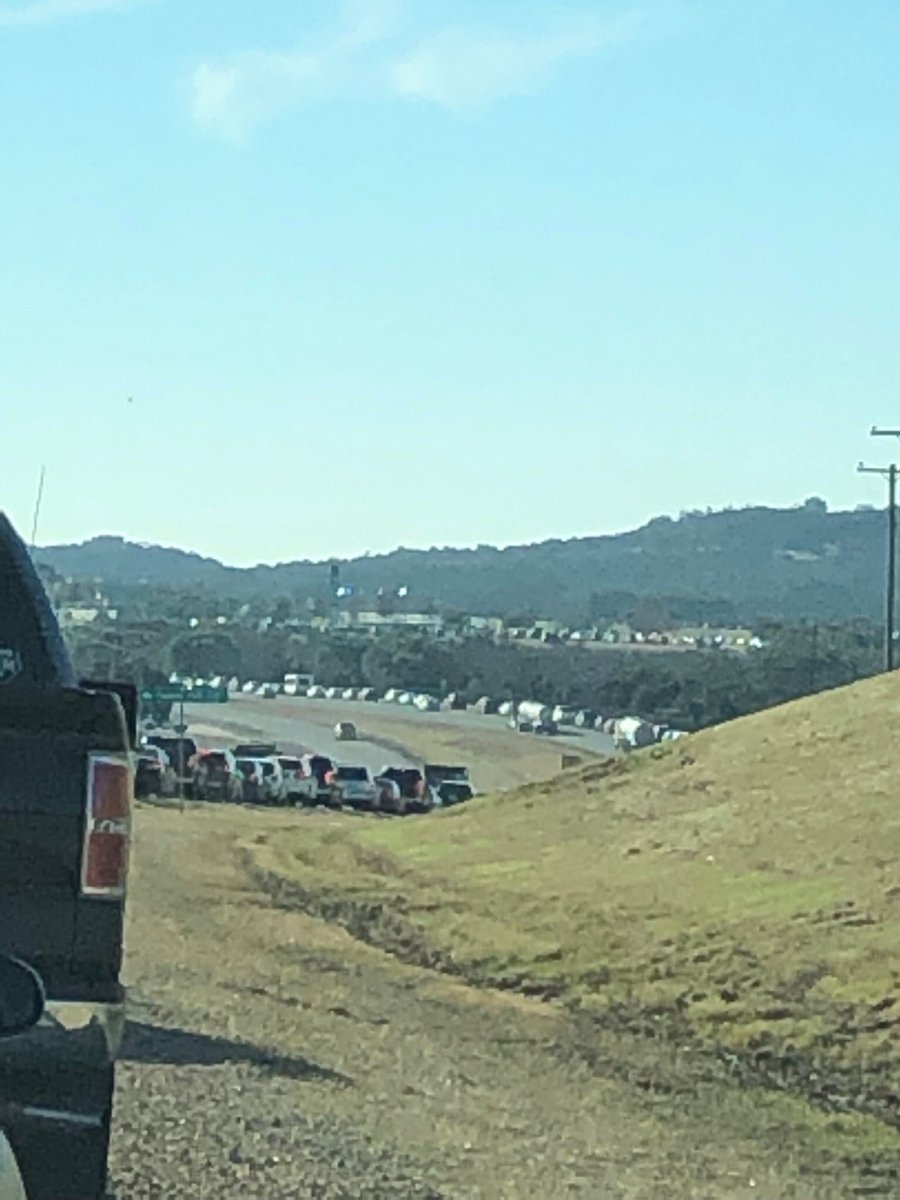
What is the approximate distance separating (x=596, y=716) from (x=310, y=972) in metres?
91.3

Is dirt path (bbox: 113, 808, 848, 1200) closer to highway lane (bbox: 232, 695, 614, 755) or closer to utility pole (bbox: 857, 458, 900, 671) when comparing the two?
utility pole (bbox: 857, 458, 900, 671)

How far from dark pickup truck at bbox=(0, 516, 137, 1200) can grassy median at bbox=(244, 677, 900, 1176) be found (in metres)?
10.8

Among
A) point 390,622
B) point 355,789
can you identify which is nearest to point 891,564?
point 355,789

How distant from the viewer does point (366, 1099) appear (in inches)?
596

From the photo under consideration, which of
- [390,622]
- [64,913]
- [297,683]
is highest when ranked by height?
[390,622]

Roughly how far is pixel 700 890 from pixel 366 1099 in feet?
60.6

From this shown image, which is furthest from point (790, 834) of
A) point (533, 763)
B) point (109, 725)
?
point (533, 763)

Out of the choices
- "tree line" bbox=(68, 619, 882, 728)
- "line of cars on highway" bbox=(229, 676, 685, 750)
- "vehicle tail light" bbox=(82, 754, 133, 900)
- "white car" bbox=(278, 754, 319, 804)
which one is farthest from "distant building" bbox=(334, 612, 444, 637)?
"vehicle tail light" bbox=(82, 754, 133, 900)

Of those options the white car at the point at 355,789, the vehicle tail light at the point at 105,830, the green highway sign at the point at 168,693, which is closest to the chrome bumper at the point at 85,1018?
the vehicle tail light at the point at 105,830

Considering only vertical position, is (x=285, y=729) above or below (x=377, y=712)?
below

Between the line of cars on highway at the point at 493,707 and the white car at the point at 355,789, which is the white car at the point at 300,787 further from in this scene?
the line of cars on highway at the point at 493,707

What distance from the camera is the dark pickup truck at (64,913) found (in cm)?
682

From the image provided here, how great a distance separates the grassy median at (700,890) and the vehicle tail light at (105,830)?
10806 millimetres

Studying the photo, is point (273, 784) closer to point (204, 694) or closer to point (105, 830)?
point (204, 694)
